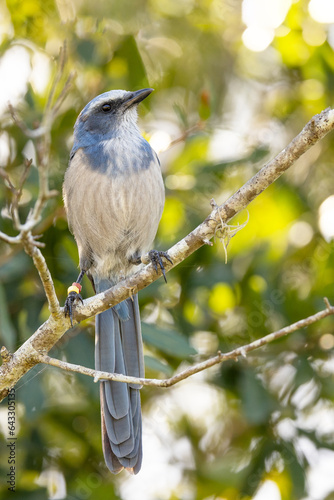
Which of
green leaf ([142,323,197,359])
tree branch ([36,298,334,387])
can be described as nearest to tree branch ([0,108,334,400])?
tree branch ([36,298,334,387])

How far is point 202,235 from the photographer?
337 centimetres

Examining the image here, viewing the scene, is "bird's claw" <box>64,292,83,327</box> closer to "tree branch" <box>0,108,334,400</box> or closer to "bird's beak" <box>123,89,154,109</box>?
"tree branch" <box>0,108,334,400</box>

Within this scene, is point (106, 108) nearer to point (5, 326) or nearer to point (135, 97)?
point (135, 97)

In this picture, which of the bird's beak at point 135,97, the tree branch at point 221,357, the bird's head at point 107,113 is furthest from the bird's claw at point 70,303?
the bird's beak at point 135,97

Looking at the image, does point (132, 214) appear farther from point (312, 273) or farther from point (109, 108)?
point (312, 273)

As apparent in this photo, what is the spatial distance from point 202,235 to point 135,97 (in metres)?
1.80

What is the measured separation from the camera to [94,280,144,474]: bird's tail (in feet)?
12.8

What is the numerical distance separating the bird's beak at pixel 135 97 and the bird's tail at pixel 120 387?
127 cm

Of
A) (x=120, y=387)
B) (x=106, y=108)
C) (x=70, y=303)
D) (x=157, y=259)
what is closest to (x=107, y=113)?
(x=106, y=108)

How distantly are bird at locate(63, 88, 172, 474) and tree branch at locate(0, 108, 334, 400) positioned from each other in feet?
2.88

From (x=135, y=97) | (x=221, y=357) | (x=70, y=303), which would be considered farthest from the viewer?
(x=135, y=97)

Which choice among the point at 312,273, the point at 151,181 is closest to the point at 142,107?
the point at 151,181

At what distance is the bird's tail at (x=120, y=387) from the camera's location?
390 centimetres

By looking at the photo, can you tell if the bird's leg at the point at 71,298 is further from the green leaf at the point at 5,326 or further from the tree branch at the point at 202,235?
the green leaf at the point at 5,326
